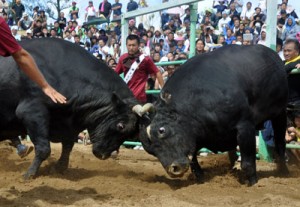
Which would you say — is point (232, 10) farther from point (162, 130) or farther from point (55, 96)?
point (55, 96)

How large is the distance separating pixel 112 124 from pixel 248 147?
1.70 meters

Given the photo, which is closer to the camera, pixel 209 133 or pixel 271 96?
pixel 209 133

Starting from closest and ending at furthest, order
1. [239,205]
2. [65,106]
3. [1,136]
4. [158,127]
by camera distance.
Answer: [239,205], [158,127], [65,106], [1,136]

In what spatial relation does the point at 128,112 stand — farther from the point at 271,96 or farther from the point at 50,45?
the point at 271,96

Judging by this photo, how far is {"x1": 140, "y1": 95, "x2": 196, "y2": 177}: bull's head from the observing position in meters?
5.85

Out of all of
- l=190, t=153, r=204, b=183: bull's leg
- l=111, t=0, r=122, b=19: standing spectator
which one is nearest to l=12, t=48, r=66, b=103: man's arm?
l=190, t=153, r=204, b=183: bull's leg

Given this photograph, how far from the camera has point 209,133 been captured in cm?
603

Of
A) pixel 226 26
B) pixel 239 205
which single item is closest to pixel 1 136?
pixel 239 205

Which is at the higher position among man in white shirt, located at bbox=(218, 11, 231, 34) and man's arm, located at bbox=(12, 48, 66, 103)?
man's arm, located at bbox=(12, 48, 66, 103)

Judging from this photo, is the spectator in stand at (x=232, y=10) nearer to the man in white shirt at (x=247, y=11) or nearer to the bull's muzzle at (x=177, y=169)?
the man in white shirt at (x=247, y=11)

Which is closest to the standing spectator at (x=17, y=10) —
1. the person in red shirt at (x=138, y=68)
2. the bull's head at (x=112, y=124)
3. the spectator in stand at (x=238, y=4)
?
the spectator in stand at (x=238, y=4)

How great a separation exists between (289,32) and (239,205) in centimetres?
1047

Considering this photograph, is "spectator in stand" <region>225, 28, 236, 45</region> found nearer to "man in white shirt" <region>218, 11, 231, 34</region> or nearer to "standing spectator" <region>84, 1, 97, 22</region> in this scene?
"man in white shirt" <region>218, 11, 231, 34</region>

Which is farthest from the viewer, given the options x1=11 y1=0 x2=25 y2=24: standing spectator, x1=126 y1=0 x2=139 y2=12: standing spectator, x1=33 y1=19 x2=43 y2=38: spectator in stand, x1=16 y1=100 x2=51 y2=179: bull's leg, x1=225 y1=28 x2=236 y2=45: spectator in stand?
x1=11 y1=0 x2=25 y2=24: standing spectator
